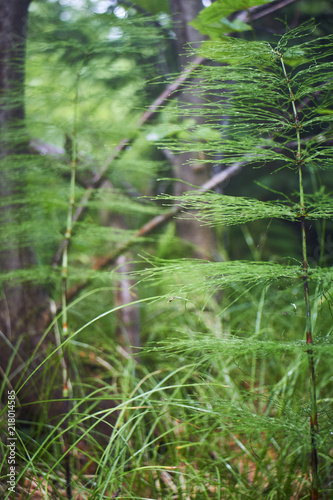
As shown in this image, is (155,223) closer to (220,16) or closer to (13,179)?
(13,179)

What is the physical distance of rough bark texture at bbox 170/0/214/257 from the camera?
1.13 metres

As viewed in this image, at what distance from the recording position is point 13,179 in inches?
49.8

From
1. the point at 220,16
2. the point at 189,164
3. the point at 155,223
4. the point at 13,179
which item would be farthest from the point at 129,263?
the point at 220,16

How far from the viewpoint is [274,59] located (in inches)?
25.2

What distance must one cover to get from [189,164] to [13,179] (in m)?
0.63

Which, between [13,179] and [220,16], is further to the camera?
[13,179]

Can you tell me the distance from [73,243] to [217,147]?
→ 2.68 feet

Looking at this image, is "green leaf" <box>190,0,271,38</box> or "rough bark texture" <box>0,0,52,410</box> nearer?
"green leaf" <box>190,0,271,38</box>

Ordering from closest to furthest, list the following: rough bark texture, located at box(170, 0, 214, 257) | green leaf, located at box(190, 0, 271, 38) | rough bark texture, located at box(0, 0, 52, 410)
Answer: green leaf, located at box(190, 0, 271, 38) < rough bark texture, located at box(170, 0, 214, 257) < rough bark texture, located at box(0, 0, 52, 410)

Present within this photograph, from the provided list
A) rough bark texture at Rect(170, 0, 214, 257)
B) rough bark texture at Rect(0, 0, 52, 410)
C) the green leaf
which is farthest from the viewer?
rough bark texture at Rect(0, 0, 52, 410)

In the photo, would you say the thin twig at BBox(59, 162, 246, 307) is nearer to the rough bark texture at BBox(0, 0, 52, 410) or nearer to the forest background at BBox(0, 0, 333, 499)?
the forest background at BBox(0, 0, 333, 499)

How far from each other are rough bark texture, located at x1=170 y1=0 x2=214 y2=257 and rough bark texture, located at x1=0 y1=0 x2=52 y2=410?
0.55m

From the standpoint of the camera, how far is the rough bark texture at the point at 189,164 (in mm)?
1126

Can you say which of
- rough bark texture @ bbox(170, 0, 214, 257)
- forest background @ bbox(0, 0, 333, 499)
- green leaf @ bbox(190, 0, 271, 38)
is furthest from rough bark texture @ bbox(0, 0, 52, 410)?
green leaf @ bbox(190, 0, 271, 38)
